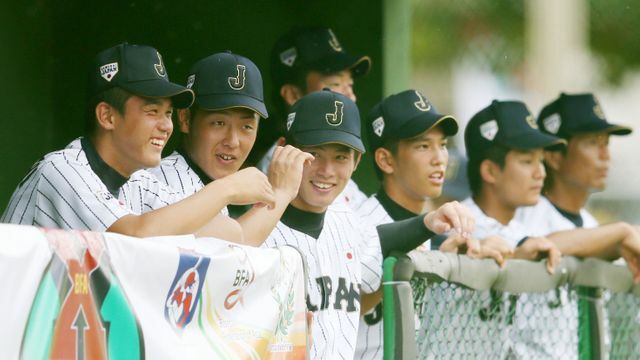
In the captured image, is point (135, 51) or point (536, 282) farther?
point (536, 282)

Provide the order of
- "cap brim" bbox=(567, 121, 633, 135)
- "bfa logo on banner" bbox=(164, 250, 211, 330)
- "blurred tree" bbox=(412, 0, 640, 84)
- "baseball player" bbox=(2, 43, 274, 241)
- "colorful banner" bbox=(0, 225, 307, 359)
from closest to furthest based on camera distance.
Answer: "colorful banner" bbox=(0, 225, 307, 359) → "bfa logo on banner" bbox=(164, 250, 211, 330) → "baseball player" bbox=(2, 43, 274, 241) → "cap brim" bbox=(567, 121, 633, 135) → "blurred tree" bbox=(412, 0, 640, 84)

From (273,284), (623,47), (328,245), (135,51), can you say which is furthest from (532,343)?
(623,47)

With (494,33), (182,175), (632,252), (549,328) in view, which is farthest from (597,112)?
(494,33)

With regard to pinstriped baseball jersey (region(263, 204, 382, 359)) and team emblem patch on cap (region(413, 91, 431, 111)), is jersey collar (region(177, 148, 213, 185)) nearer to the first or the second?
pinstriped baseball jersey (region(263, 204, 382, 359))

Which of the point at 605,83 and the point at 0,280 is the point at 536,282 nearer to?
the point at 0,280

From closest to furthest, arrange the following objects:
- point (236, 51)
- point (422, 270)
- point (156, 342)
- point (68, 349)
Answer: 1. point (68, 349)
2. point (156, 342)
3. point (422, 270)
4. point (236, 51)

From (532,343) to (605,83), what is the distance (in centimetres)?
556

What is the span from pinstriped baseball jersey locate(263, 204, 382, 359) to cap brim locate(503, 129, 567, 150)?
1126mm

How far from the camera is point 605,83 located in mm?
9008

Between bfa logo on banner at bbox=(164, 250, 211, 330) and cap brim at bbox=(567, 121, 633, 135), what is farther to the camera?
cap brim at bbox=(567, 121, 633, 135)

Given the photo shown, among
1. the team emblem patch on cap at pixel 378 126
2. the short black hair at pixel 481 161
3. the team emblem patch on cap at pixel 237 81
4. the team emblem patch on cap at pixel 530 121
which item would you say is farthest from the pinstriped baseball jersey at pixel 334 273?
the team emblem patch on cap at pixel 530 121

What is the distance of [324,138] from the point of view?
3734 mm

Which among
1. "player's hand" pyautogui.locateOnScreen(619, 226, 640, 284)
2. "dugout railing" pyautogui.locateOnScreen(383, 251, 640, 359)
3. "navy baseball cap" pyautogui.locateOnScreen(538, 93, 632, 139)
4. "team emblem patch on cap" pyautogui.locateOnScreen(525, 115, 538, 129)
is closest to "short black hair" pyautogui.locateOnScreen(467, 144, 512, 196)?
"team emblem patch on cap" pyautogui.locateOnScreen(525, 115, 538, 129)

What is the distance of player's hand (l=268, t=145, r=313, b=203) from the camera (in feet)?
11.1
